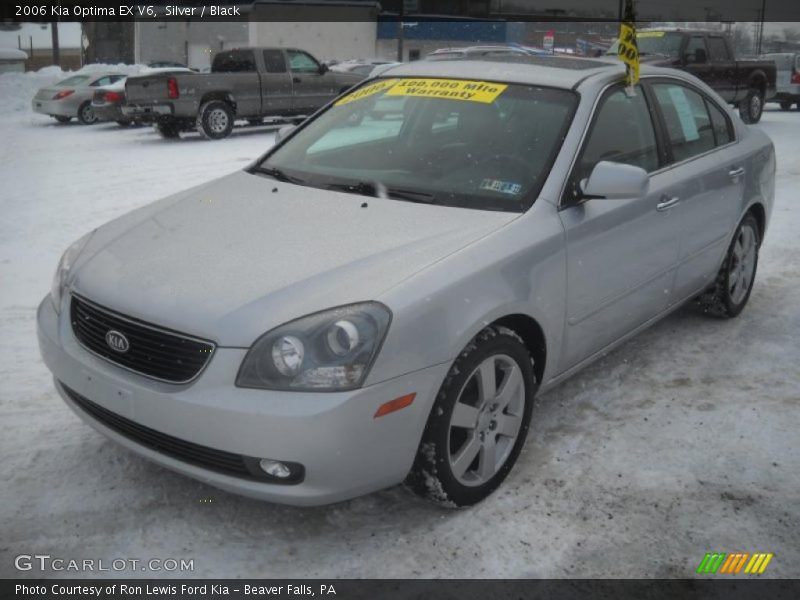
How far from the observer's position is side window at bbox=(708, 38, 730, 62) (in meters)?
16.2

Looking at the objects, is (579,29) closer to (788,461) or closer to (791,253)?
(791,253)

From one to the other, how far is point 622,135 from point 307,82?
13607 mm

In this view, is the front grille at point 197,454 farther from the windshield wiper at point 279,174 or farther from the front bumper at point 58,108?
the front bumper at point 58,108

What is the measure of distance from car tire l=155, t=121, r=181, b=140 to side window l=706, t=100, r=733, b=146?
39.1 ft

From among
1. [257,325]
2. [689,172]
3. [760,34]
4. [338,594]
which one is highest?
[760,34]

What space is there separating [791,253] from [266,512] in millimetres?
5538

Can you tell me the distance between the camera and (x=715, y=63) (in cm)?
1639

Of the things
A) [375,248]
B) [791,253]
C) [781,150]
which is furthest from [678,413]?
[781,150]

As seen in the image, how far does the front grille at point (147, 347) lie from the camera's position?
2.76m

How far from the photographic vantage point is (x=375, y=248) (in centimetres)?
310

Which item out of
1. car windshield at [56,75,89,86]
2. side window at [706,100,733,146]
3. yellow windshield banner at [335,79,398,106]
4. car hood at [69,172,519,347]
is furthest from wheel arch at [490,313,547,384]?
car windshield at [56,75,89,86]

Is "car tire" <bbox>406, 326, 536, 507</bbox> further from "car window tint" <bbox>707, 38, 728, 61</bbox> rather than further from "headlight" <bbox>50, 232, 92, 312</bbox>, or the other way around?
"car window tint" <bbox>707, 38, 728, 61</bbox>

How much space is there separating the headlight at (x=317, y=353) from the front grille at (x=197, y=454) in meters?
0.27

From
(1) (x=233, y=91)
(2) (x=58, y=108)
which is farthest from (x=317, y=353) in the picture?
(2) (x=58, y=108)
